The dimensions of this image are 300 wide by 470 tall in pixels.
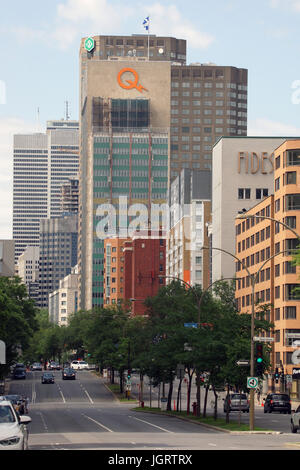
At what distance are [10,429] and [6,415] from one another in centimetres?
190

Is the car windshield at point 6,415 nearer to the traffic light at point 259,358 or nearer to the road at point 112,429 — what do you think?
the road at point 112,429

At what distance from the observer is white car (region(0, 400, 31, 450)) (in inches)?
931

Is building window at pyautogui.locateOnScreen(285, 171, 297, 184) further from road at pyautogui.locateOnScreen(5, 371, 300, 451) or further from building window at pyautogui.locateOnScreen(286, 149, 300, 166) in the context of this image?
road at pyautogui.locateOnScreen(5, 371, 300, 451)

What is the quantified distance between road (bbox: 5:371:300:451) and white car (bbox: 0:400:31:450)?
28.4 feet

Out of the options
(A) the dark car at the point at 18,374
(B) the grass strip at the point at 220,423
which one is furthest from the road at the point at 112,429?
(A) the dark car at the point at 18,374

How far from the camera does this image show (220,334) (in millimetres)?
63312

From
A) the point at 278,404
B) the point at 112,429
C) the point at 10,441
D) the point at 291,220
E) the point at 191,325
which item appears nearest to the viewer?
the point at 10,441

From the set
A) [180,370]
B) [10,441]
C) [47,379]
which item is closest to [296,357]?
[47,379]

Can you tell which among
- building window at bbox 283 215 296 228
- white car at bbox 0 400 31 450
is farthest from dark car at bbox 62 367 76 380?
white car at bbox 0 400 31 450

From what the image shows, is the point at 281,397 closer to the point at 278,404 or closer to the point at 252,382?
the point at 278,404

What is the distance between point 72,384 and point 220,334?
2969 inches

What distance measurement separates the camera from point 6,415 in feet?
85.5
